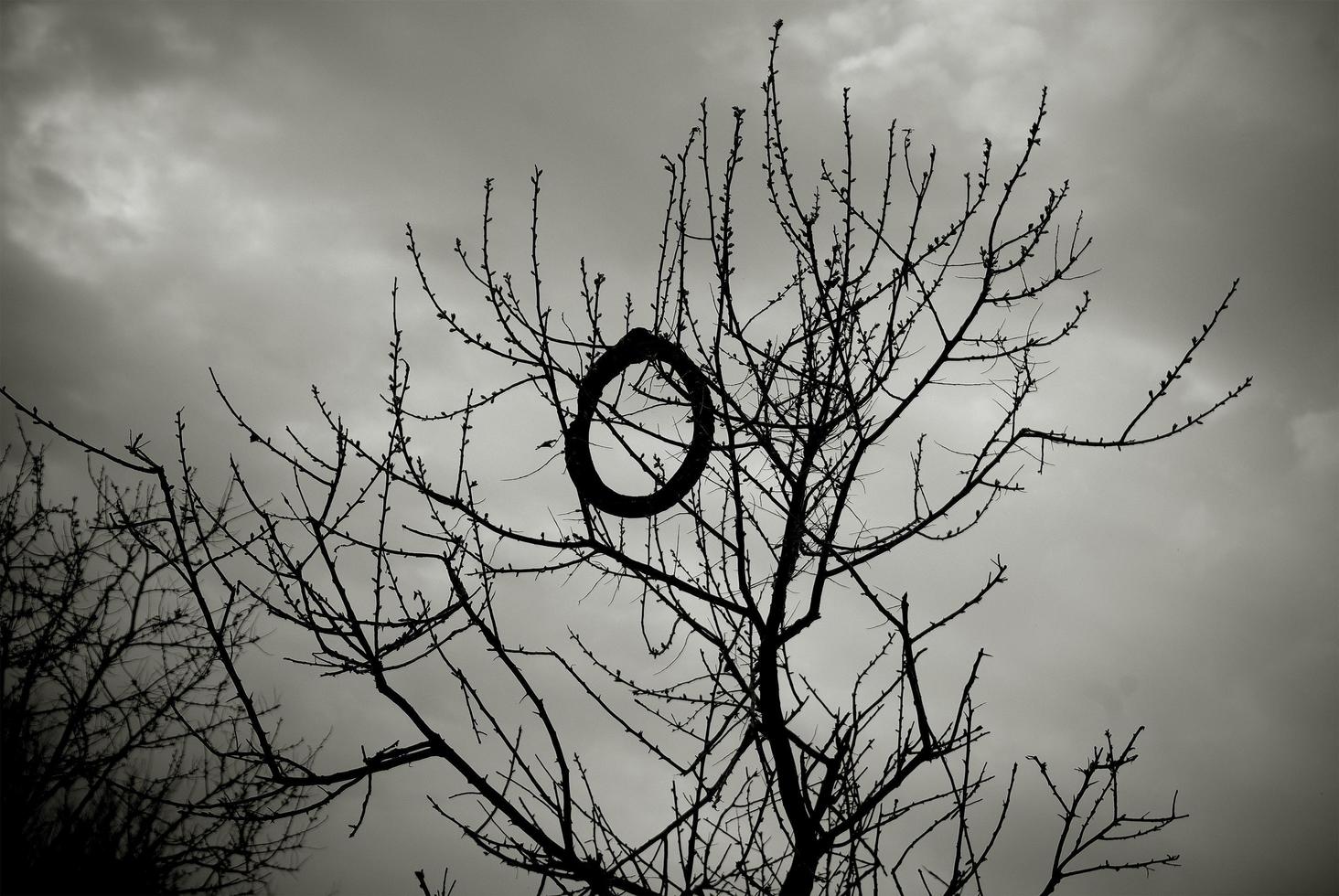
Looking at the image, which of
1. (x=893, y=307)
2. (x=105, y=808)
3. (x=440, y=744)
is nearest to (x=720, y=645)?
(x=440, y=744)

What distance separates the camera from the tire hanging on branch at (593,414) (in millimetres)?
4617

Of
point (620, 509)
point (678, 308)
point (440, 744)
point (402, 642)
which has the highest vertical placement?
point (678, 308)

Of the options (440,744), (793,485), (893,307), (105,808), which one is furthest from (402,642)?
(105,808)

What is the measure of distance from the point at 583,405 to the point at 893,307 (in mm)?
1745

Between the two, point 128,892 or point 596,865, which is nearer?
point 596,865

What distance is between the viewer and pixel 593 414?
471 centimetres

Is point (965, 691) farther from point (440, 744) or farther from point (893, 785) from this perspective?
point (440, 744)

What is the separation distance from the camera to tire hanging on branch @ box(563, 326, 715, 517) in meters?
4.62

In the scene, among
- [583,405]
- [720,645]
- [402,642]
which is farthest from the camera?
[583,405]

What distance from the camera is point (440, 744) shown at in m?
3.50

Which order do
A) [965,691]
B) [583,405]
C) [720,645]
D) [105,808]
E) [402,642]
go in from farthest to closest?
[105,808] < [583,405] < [402,642] < [720,645] < [965,691]

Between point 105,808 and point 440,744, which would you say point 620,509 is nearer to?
point 440,744

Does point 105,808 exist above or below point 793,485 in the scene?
below

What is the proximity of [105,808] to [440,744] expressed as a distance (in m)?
6.09
